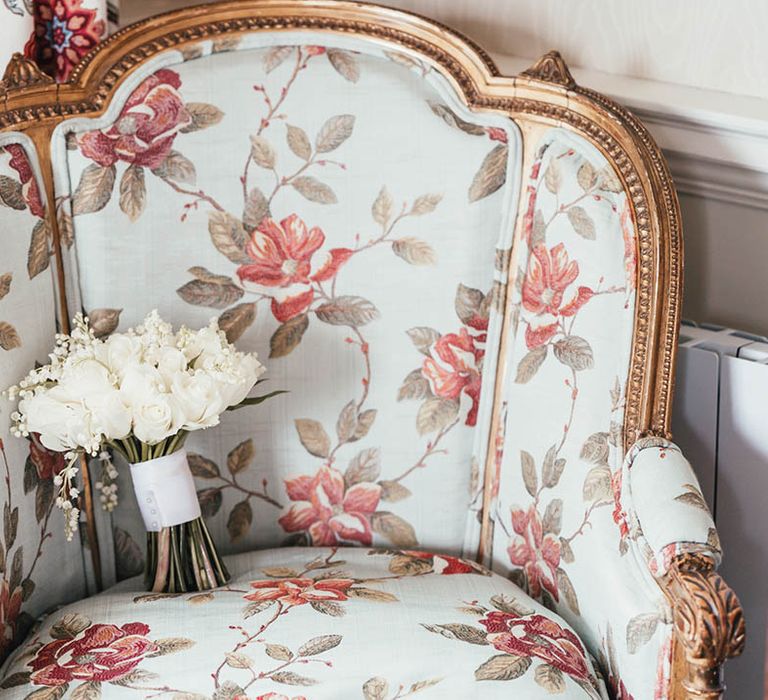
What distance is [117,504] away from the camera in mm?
1209

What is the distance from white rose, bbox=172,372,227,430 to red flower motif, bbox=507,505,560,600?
1.22 ft

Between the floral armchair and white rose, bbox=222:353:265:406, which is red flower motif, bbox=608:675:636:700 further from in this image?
white rose, bbox=222:353:265:406

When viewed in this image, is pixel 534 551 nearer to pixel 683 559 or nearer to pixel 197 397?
pixel 683 559

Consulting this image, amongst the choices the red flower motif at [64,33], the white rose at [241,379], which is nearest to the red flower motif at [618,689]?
the white rose at [241,379]

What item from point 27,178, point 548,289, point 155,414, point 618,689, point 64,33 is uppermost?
point 64,33

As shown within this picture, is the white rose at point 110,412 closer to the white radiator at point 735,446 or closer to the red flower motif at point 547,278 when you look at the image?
the red flower motif at point 547,278

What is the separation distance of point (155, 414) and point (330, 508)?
32 cm

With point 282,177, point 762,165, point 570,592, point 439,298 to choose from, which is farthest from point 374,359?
point 762,165

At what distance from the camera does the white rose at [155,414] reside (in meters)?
1.00

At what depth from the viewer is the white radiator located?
44.0 inches

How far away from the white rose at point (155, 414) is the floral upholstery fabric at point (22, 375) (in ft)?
0.50

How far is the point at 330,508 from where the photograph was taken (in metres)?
1.24

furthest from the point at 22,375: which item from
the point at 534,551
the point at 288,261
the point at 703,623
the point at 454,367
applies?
the point at 703,623

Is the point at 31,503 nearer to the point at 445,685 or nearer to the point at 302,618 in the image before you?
the point at 302,618
